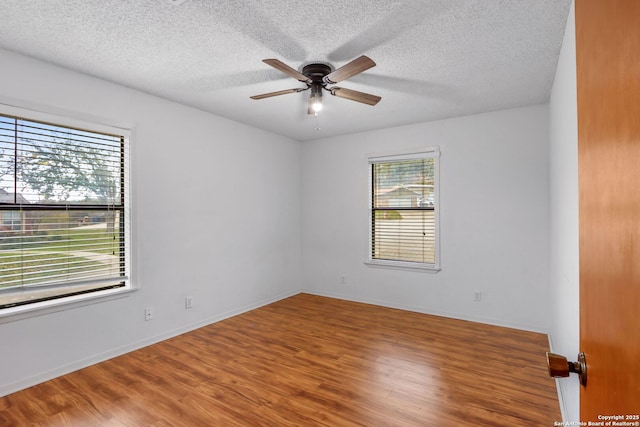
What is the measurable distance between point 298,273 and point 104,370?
3.03 metres

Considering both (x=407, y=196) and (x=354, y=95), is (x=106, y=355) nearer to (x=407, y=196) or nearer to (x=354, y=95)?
(x=354, y=95)

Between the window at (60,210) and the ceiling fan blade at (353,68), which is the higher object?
the ceiling fan blade at (353,68)

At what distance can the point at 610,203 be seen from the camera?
0.56 metres

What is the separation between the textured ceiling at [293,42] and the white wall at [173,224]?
257mm

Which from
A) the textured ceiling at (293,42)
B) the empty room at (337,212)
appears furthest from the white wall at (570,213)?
the textured ceiling at (293,42)

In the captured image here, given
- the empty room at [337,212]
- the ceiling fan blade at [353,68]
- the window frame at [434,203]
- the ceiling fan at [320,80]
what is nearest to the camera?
the empty room at [337,212]

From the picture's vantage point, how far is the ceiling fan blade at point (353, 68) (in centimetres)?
208

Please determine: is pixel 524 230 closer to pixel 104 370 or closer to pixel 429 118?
pixel 429 118

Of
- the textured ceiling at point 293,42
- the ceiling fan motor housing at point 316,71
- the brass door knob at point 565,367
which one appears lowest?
the brass door knob at point 565,367

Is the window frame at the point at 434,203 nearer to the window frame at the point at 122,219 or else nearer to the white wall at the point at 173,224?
the white wall at the point at 173,224

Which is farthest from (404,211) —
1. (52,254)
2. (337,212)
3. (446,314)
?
(52,254)

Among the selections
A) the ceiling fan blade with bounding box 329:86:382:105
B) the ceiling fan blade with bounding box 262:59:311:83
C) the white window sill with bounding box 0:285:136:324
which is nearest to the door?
the ceiling fan blade with bounding box 262:59:311:83

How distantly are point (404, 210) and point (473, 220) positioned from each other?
90 centimetres

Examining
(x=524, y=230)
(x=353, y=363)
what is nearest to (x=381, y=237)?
(x=524, y=230)
